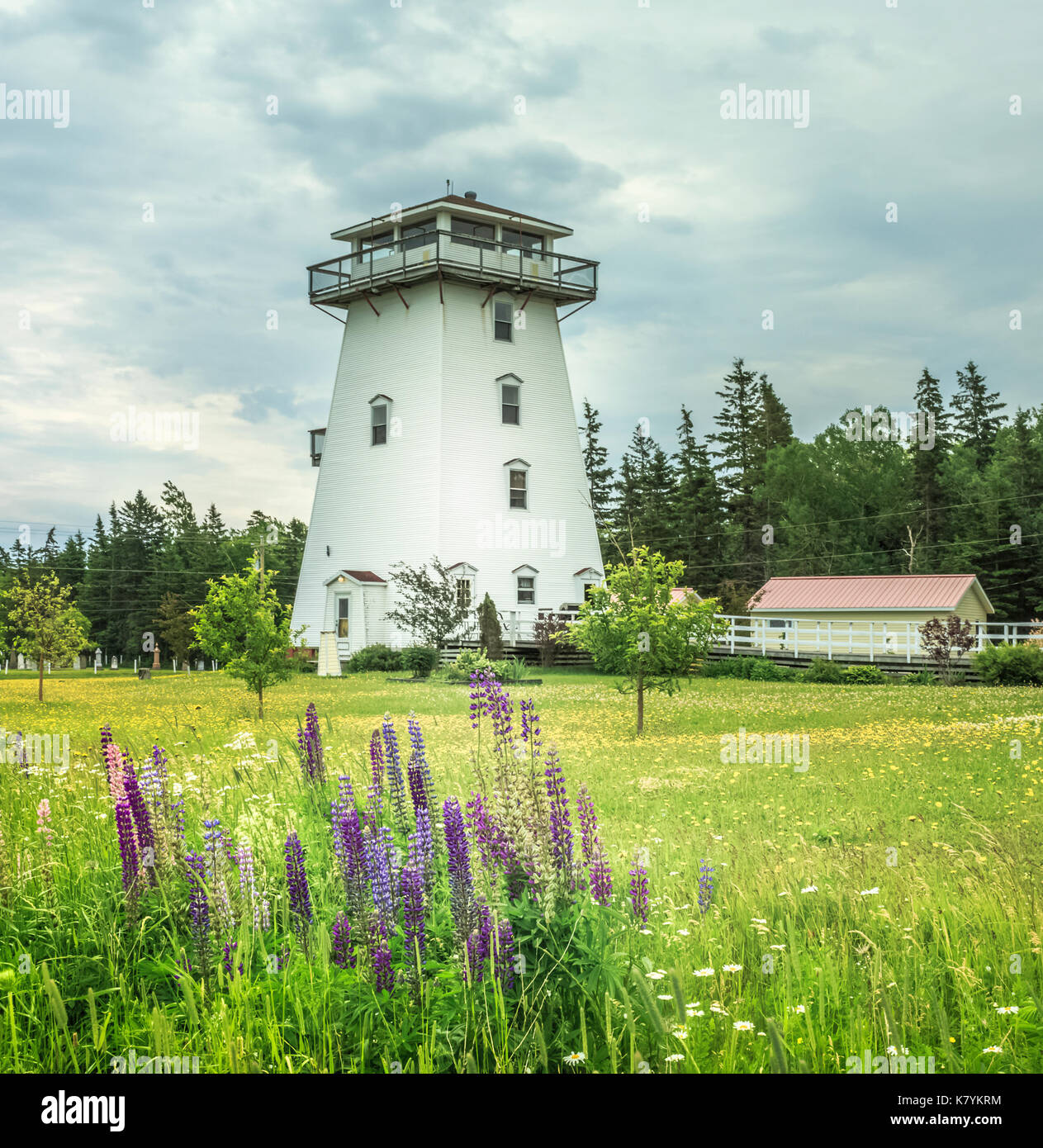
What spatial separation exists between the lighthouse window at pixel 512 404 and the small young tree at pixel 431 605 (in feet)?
21.9

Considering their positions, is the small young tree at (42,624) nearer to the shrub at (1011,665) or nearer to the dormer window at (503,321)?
the dormer window at (503,321)

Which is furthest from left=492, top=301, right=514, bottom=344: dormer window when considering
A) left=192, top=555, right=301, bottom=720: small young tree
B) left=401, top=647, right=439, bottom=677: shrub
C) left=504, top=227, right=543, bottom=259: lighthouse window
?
left=192, top=555, right=301, bottom=720: small young tree

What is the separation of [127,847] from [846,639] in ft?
133

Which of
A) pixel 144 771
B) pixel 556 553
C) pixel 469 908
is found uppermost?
pixel 556 553

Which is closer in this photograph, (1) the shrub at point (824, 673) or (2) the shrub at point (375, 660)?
(1) the shrub at point (824, 673)

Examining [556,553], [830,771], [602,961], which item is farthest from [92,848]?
[556,553]

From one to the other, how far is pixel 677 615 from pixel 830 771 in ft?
19.3

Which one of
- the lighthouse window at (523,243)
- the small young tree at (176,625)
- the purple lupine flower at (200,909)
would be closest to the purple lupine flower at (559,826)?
the purple lupine flower at (200,909)

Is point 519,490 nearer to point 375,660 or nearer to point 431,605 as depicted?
point 431,605

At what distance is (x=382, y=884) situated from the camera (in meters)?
4.08

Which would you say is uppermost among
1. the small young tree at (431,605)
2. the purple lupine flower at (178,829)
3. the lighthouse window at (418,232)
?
the lighthouse window at (418,232)

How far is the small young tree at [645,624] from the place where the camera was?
18578 mm

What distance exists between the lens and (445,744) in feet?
46.4
